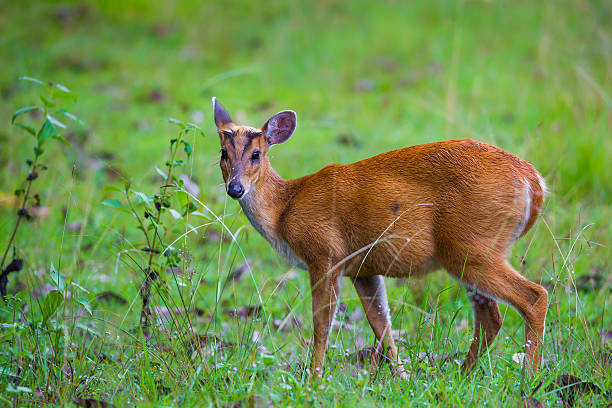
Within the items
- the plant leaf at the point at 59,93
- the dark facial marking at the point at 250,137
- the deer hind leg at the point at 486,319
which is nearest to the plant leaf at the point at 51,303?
the plant leaf at the point at 59,93

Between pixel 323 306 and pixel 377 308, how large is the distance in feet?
1.51

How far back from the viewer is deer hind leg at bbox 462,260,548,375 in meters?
3.19

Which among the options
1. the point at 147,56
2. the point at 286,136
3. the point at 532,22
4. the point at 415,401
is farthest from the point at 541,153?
the point at 147,56

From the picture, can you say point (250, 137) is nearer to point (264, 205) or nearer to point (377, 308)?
point (264, 205)

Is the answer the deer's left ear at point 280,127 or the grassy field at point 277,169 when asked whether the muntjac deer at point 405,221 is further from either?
the grassy field at point 277,169

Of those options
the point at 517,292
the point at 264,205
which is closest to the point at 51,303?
the point at 264,205

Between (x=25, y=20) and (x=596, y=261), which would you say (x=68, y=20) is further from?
(x=596, y=261)

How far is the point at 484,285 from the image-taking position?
10.6 ft

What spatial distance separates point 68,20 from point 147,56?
2.13 meters

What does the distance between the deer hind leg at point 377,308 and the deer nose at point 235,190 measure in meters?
0.78

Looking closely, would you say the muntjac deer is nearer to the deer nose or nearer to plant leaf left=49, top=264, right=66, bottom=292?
the deer nose

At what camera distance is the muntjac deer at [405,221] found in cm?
324

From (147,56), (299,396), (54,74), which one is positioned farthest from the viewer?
(147,56)

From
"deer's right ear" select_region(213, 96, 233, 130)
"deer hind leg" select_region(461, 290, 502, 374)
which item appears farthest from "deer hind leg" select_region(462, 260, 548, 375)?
"deer's right ear" select_region(213, 96, 233, 130)
